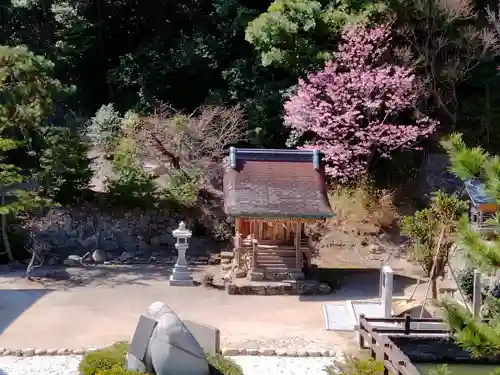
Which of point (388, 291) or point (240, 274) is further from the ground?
point (388, 291)

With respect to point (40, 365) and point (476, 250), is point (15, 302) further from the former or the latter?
point (476, 250)

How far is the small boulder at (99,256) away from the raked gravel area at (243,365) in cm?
670

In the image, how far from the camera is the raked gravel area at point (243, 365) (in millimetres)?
11555

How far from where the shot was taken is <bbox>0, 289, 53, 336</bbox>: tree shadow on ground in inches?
558

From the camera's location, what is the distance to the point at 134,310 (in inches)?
590

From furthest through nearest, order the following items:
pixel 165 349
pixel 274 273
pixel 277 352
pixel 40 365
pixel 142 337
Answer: pixel 274 273, pixel 277 352, pixel 40 365, pixel 142 337, pixel 165 349

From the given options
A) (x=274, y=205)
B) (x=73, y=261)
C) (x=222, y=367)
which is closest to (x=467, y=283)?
(x=274, y=205)

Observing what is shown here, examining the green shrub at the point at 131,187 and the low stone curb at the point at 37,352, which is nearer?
the low stone curb at the point at 37,352

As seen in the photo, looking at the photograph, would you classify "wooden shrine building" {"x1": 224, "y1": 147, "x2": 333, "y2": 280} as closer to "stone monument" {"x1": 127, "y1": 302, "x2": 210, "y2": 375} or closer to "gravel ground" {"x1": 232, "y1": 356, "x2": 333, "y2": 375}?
"gravel ground" {"x1": 232, "y1": 356, "x2": 333, "y2": 375}

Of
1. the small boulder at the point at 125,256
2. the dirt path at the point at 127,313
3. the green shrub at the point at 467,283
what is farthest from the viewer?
the small boulder at the point at 125,256

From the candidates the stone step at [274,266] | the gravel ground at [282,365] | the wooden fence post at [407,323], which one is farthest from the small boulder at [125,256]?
the wooden fence post at [407,323]

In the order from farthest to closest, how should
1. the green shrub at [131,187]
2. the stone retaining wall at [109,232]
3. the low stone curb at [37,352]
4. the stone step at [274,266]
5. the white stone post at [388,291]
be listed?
1. the green shrub at [131,187]
2. the stone retaining wall at [109,232]
3. the stone step at [274,266]
4. the white stone post at [388,291]
5. the low stone curb at [37,352]

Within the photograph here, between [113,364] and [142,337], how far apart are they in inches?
31.9

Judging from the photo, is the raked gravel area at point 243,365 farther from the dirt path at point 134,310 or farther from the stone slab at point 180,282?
the stone slab at point 180,282
